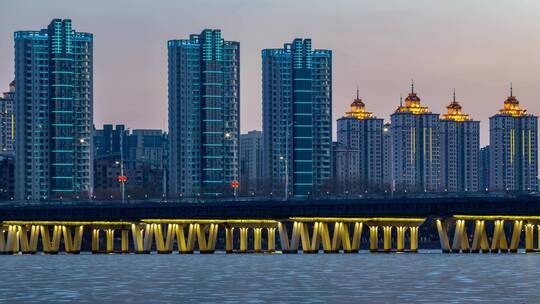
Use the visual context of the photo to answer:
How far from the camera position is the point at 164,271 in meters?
129

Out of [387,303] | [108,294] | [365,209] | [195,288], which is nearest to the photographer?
[387,303]

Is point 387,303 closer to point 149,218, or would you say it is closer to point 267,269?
point 267,269

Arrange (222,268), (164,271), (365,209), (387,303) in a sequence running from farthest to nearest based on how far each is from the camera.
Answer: (365,209), (222,268), (164,271), (387,303)

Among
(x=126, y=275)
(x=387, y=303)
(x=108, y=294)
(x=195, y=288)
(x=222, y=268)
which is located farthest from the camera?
(x=222, y=268)

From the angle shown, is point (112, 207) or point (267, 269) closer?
→ point (267, 269)

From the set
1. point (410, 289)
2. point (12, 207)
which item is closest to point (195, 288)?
point (410, 289)

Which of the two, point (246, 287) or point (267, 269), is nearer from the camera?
point (246, 287)

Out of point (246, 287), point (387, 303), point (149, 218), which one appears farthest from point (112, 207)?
point (387, 303)

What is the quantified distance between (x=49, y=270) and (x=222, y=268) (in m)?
15.8

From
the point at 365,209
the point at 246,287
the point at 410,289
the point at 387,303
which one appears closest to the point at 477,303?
the point at 387,303

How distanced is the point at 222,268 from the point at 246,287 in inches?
1521

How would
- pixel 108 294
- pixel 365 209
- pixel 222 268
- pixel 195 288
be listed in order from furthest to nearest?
pixel 365 209
pixel 222 268
pixel 195 288
pixel 108 294

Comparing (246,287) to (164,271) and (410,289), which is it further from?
(164,271)

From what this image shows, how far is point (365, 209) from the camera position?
607 ft
